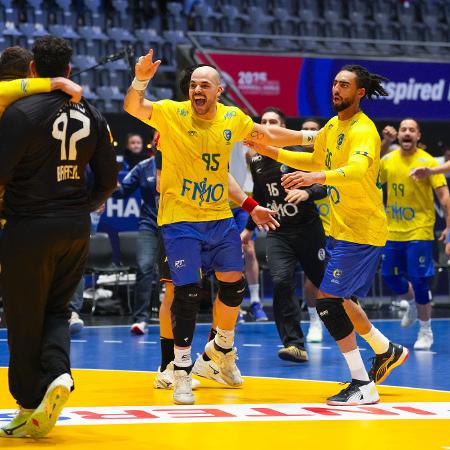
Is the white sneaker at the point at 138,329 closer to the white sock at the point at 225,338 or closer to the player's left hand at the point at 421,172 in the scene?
the player's left hand at the point at 421,172

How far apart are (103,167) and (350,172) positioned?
1.66m

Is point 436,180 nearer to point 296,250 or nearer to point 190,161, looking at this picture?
point 296,250

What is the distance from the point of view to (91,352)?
400 inches

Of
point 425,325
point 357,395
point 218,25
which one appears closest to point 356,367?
point 357,395

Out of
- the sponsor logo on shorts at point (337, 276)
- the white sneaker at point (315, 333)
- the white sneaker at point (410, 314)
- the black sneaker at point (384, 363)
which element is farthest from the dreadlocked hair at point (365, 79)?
the white sneaker at point (410, 314)

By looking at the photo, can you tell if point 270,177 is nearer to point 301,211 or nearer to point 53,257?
point 301,211

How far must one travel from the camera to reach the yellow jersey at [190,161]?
24.1ft

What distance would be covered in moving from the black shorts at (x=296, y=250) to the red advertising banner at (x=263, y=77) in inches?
259

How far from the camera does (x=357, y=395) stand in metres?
7.05

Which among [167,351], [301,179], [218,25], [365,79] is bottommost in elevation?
[167,351]

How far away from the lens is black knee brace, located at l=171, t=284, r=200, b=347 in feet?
23.9

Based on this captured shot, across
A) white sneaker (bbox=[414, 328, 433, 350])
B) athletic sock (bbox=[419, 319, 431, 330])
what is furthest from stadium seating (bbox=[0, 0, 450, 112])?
white sneaker (bbox=[414, 328, 433, 350])

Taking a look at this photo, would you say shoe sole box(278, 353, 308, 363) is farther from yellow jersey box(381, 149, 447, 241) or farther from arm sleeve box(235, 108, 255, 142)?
arm sleeve box(235, 108, 255, 142)

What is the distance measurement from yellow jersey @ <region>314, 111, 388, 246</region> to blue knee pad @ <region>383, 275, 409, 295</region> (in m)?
3.90
